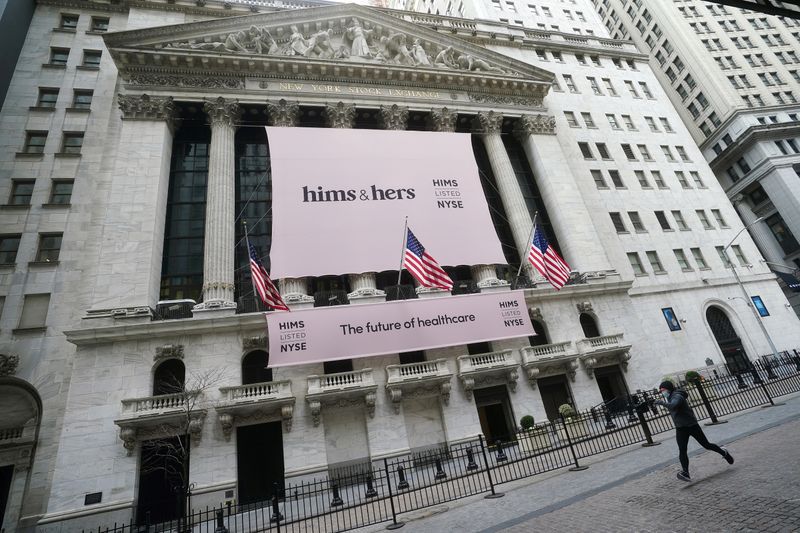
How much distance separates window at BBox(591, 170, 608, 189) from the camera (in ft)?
119

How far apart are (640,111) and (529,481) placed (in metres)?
44.1

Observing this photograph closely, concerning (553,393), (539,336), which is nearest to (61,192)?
(539,336)

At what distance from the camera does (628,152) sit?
39.2 meters

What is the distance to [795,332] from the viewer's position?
1341 inches

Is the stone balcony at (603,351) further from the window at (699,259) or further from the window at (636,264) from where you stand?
the window at (699,259)

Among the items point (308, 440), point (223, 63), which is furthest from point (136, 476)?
point (223, 63)

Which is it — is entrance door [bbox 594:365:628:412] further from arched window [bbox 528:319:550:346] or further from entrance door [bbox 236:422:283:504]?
entrance door [bbox 236:422:283:504]

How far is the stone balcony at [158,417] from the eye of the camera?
1753cm

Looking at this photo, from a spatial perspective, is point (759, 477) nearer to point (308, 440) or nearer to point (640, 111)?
point (308, 440)

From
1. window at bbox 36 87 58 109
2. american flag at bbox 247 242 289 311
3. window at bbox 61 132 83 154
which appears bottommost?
american flag at bbox 247 242 289 311

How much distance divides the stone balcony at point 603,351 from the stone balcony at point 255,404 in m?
18.4

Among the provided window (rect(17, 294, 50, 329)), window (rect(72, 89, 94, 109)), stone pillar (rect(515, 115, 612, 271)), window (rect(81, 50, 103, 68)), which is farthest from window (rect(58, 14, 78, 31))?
stone pillar (rect(515, 115, 612, 271))

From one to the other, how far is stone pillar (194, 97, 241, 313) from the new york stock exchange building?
0.16 m

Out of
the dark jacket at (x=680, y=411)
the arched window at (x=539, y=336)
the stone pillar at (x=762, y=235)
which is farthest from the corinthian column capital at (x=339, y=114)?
the stone pillar at (x=762, y=235)
